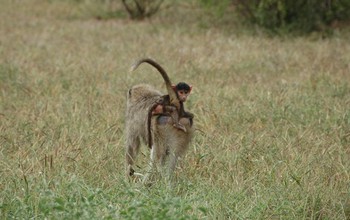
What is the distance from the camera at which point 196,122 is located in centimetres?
776

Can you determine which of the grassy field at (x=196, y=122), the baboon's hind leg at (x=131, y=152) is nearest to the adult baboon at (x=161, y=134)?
the baboon's hind leg at (x=131, y=152)

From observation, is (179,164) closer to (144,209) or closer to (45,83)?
(144,209)

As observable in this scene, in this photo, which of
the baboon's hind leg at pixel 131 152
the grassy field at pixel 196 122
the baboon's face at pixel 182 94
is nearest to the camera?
the grassy field at pixel 196 122

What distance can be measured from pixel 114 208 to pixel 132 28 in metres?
11.9

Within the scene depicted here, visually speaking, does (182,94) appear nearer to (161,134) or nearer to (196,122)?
(161,134)

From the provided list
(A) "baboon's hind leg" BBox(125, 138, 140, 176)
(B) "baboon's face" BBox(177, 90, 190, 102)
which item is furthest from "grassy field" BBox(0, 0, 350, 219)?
(B) "baboon's face" BBox(177, 90, 190, 102)

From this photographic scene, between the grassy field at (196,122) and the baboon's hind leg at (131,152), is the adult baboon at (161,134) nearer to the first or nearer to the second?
the baboon's hind leg at (131,152)

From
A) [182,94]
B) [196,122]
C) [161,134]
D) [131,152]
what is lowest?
[196,122]

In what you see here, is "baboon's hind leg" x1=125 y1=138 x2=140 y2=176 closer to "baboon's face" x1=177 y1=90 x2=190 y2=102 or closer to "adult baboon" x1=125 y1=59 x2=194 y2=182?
"adult baboon" x1=125 y1=59 x2=194 y2=182

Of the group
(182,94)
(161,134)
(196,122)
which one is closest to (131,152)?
(161,134)

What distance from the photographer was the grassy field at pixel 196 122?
4922mm

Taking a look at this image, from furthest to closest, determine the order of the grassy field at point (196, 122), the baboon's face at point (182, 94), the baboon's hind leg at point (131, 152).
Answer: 1. the baboon's hind leg at point (131, 152)
2. the baboon's face at point (182, 94)
3. the grassy field at point (196, 122)

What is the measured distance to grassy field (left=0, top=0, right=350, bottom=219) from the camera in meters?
4.92

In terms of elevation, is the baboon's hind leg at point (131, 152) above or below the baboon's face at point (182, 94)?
below
